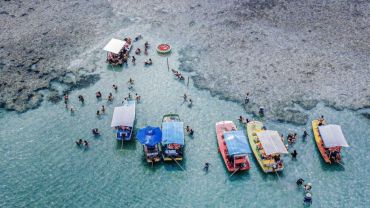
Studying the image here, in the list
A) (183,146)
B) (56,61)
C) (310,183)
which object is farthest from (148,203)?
(56,61)

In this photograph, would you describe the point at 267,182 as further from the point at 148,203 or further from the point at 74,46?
the point at 74,46

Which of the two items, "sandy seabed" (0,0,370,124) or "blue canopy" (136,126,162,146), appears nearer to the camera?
"blue canopy" (136,126,162,146)

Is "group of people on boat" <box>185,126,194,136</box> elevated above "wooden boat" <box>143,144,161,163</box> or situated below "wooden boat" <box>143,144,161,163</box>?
above

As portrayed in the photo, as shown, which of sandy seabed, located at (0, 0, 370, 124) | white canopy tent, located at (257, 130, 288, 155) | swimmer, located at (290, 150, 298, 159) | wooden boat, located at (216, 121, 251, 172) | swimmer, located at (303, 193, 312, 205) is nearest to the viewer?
swimmer, located at (303, 193, 312, 205)

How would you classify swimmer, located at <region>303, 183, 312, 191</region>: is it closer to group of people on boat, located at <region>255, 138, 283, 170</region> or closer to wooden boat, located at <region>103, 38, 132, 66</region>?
group of people on boat, located at <region>255, 138, 283, 170</region>

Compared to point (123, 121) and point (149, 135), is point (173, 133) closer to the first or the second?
point (149, 135)

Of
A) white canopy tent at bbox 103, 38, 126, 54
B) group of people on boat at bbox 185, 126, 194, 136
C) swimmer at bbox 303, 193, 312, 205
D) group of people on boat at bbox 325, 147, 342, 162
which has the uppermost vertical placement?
white canopy tent at bbox 103, 38, 126, 54

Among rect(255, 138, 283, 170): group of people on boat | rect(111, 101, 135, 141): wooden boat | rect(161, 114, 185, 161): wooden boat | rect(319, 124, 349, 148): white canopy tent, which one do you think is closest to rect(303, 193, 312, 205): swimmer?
rect(255, 138, 283, 170): group of people on boat
